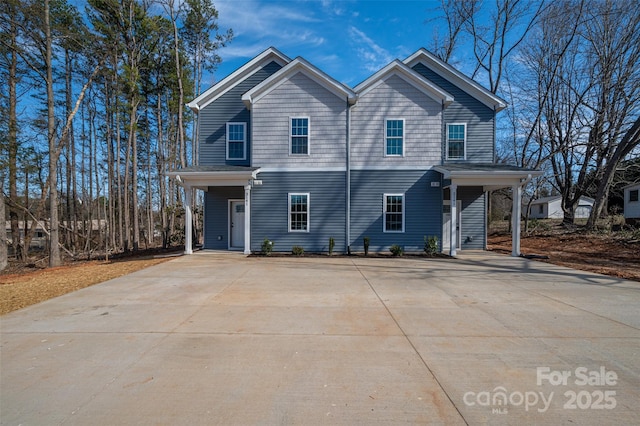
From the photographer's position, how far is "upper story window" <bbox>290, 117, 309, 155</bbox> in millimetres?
12688

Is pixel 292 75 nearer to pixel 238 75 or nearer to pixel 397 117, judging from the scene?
pixel 238 75

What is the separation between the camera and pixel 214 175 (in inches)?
463

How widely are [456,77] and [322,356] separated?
14052 millimetres

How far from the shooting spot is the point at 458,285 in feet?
23.4

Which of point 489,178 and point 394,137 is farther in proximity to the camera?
point 394,137

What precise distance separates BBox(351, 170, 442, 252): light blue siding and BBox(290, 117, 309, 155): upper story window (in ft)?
7.65

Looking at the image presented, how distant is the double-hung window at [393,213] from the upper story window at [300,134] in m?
3.93

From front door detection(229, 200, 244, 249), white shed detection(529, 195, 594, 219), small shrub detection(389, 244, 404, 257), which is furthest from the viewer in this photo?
white shed detection(529, 195, 594, 219)

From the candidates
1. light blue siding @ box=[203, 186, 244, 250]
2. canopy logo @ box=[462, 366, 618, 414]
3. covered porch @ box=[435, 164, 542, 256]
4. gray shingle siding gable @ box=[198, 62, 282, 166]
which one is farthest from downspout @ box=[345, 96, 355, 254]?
canopy logo @ box=[462, 366, 618, 414]

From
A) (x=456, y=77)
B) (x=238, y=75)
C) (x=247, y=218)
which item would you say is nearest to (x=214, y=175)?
(x=247, y=218)

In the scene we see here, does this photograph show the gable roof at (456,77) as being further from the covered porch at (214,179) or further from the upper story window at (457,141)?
the covered porch at (214,179)

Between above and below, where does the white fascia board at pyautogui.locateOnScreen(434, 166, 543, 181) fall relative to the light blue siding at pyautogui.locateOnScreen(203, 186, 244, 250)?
above

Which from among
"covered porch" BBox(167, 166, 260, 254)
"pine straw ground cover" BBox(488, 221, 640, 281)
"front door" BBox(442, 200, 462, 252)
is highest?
"covered porch" BBox(167, 166, 260, 254)

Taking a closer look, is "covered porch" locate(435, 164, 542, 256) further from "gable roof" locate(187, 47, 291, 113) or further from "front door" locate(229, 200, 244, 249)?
"gable roof" locate(187, 47, 291, 113)
